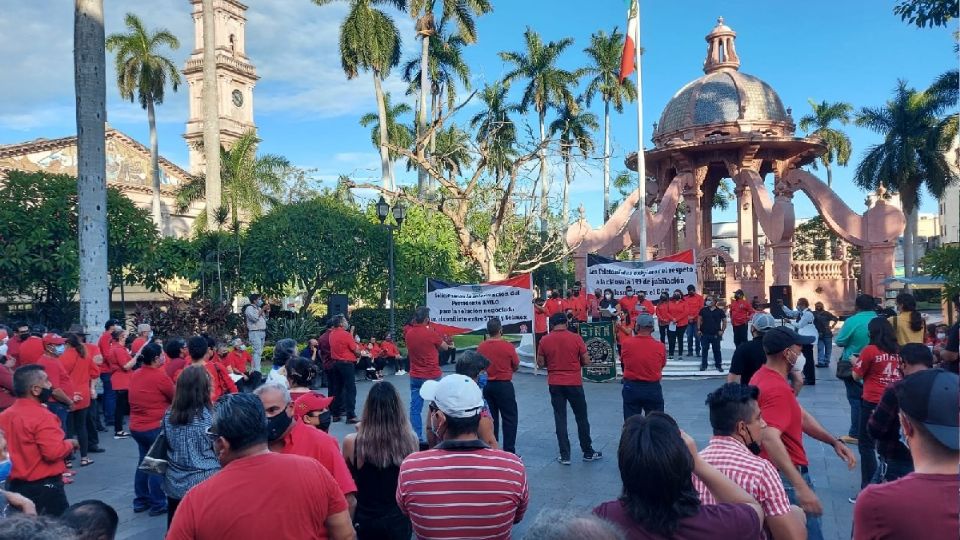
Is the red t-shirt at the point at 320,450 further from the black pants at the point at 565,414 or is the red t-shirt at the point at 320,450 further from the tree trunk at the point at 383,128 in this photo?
the tree trunk at the point at 383,128

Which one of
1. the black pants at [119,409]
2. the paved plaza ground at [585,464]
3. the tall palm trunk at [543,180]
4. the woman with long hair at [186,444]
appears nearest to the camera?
the woman with long hair at [186,444]

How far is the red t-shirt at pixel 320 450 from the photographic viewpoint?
3.45 metres

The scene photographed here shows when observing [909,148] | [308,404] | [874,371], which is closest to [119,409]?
[308,404]

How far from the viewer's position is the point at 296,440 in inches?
141

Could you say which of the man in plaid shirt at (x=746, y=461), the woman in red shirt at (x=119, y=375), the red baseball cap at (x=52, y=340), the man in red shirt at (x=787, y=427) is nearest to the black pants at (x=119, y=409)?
the woman in red shirt at (x=119, y=375)

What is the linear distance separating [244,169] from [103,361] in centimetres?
2795

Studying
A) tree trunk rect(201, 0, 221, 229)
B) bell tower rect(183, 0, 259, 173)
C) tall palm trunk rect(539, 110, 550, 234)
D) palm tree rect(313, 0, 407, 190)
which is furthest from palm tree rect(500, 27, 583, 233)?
bell tower rect(183, 0, 259, 173)

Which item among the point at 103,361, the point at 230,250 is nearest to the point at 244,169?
the point at 230,250

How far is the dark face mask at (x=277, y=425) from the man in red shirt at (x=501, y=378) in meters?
4.12

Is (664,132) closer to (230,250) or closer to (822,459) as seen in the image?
(230,250)

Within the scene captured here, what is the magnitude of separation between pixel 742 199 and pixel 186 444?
3022 centimetres

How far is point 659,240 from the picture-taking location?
92.0 feet

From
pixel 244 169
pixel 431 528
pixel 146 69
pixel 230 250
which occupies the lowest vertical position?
pixel 431 528

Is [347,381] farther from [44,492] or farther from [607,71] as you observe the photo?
[607,71]
